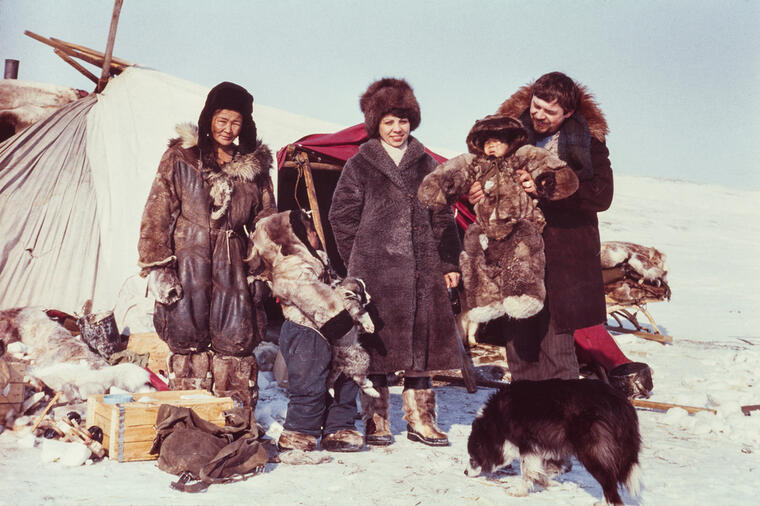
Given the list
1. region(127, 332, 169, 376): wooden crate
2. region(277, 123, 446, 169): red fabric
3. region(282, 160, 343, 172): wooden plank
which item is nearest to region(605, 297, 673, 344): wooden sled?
region(277, 123, 446, 169): red fabric

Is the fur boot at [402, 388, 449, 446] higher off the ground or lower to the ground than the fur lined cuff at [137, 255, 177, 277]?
lower

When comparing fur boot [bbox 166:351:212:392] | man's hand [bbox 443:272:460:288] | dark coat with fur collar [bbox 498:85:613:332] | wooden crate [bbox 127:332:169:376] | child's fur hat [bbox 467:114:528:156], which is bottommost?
wooden crate [bbox 127:332:169:376]

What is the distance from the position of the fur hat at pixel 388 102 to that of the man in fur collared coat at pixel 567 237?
0.83 m

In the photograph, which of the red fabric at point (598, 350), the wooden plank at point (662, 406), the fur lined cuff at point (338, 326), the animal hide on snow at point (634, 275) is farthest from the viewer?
the animal hide on snow at point (634, 275)

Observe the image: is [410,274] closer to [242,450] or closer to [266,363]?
[242,450]

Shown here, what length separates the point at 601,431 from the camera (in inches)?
95.1

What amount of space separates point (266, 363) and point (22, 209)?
287 centimetres

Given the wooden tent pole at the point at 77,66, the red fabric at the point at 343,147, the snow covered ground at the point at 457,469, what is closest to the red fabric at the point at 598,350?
the snow covered ground at the point at 457,469

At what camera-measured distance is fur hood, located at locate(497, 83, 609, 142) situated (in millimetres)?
2914

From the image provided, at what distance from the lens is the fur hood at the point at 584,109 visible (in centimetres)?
291

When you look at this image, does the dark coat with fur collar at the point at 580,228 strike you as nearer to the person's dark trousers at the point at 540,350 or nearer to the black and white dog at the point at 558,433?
the person's dark trousers at the point at 540,350

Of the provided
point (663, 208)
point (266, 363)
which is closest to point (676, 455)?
point (266, 363)

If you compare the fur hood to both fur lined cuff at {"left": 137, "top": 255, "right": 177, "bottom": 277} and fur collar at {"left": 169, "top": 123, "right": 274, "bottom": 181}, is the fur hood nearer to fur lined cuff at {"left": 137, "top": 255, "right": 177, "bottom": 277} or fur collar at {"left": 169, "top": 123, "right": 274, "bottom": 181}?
fur collar at {"left": 169, "top": 123, "right": 274, "bottom": 181}

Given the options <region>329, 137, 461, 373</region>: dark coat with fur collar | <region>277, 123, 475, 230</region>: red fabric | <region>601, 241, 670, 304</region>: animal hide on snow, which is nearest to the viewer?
<region>329, 137, 461, 373</region>: dark coat with fur collar
